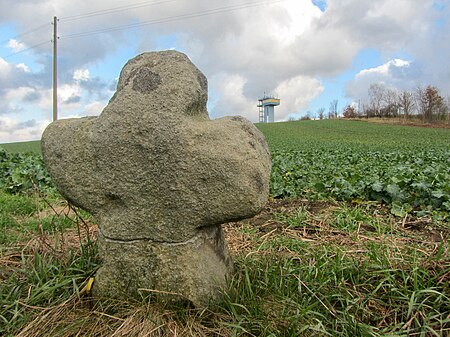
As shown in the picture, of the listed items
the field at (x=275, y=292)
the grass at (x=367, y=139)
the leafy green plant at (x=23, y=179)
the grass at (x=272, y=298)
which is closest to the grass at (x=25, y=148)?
the leafy green plant at (x=23, y=179)

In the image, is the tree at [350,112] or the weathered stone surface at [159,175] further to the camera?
the tree at [350,112]

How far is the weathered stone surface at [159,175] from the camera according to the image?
251 cm

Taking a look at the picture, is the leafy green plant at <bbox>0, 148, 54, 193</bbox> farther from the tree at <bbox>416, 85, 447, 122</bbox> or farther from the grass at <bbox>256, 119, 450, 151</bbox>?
the tree at <bbox>416, 85, 447, 122</bbox>

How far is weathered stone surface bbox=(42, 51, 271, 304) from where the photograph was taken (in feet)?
8.24

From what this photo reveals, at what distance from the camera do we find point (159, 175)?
2531mm

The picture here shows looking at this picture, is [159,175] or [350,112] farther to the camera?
[350,112]

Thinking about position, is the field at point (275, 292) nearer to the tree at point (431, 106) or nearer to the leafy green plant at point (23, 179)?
the leafy green plant at point (23, 179)

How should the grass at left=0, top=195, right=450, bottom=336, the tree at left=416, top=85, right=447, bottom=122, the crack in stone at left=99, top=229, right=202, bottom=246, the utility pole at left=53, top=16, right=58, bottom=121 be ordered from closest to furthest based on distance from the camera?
the grass at left=0, top=195, right=450, bottom=336, the crack in stone at left=99, top=229, right=202, bottom=246, the utility pole at left=53, top=16, right=58, bottom=121, the tree at left=416, top=85, right=447, bottom=122

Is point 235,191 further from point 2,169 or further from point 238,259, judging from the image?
point 2,169

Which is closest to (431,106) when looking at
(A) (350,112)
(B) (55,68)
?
(A) (350,112)

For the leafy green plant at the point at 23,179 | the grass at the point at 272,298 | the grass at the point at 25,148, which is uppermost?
the grass at the point at 25,148

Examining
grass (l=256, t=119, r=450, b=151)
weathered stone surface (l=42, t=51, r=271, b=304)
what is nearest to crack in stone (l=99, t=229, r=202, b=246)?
weathered stone surface (l=42, t=51, r=271, b=304)

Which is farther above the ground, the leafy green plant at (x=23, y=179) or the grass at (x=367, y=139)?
the grass at (x=367, y=139)

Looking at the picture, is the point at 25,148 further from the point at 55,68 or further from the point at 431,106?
the point at 431,106
